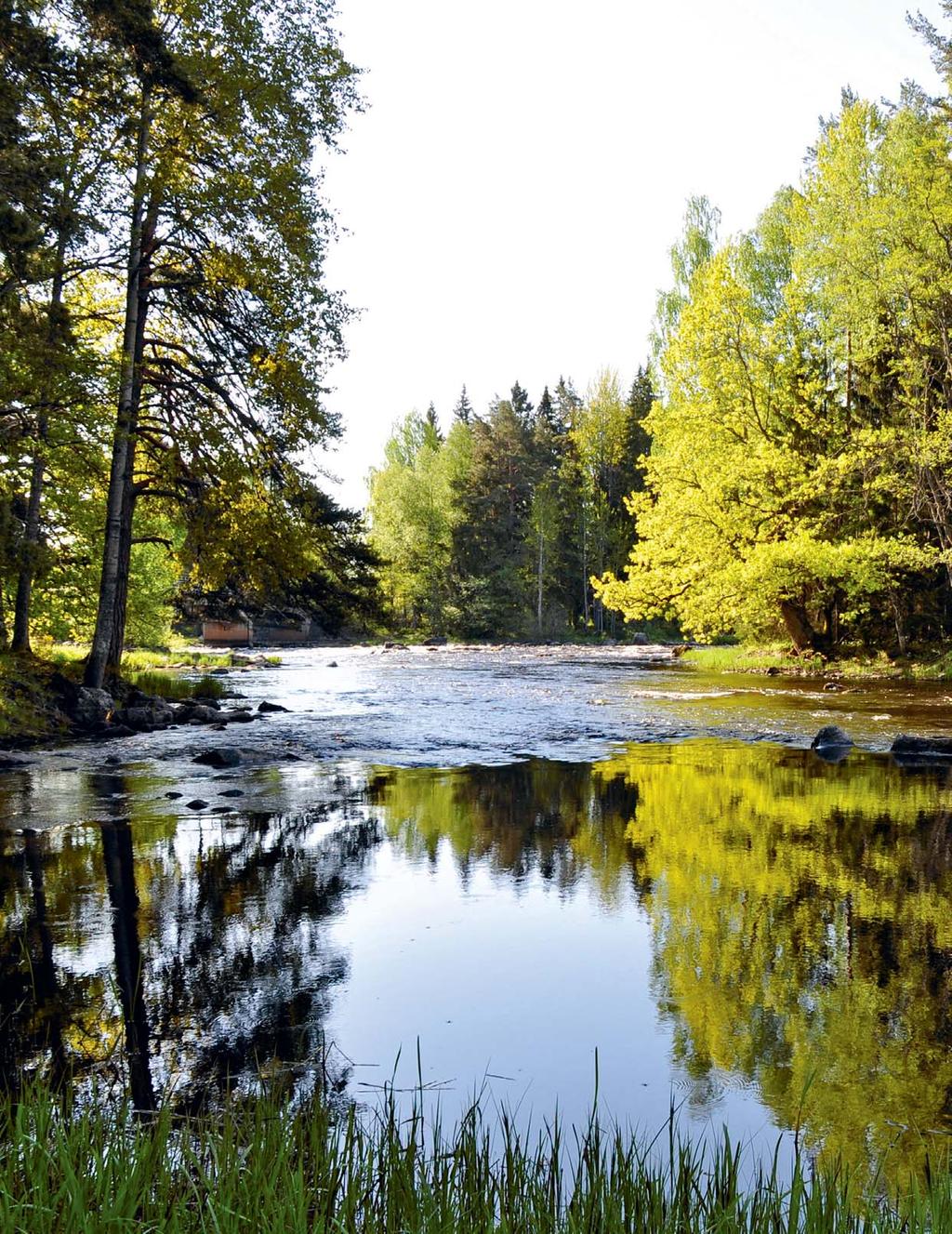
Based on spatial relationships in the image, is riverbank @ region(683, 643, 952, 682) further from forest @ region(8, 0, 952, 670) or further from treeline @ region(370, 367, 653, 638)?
treeline @ region(370, 367, 653, 638)

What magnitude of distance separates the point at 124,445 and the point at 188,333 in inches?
121

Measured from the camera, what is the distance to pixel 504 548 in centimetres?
7169

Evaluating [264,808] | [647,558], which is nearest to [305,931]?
[264,808]

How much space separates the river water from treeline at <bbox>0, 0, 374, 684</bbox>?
5.22m

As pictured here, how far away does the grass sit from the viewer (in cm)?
268

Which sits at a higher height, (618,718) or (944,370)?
(944,370)

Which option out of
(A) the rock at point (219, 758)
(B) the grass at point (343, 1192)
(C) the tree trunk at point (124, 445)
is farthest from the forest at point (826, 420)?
(B) the grass at point (343, 1192)

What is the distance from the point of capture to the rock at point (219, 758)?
534 inches

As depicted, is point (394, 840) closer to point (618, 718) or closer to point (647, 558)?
point (618, 718)

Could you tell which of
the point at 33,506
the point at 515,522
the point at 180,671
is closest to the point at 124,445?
the point at 33,506

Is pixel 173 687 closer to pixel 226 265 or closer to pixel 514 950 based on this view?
pixel 226 265

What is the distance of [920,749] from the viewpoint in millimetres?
14281

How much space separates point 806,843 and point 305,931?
482cm

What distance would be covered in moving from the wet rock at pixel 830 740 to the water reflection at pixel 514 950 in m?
3.88
